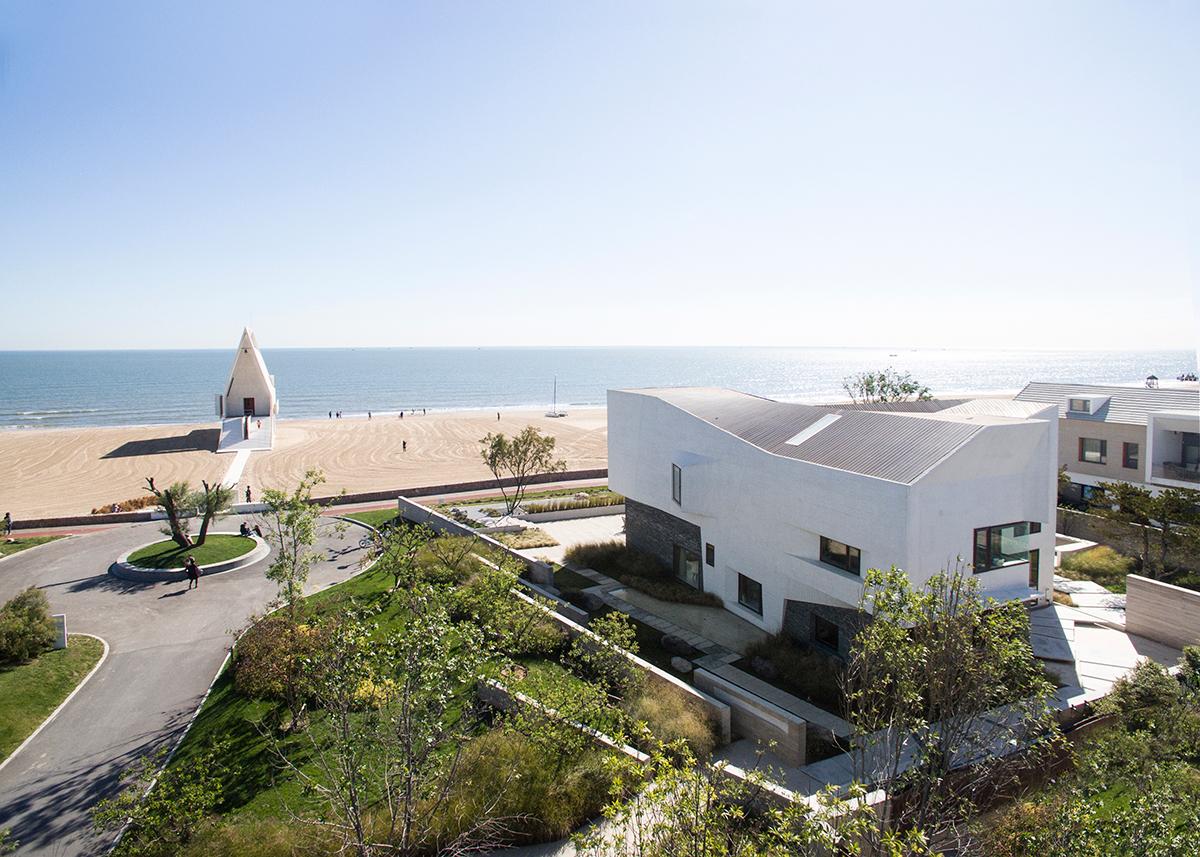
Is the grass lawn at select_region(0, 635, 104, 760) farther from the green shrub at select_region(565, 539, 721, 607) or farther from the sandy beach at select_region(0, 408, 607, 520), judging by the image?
the sandy beach at select_region(0, 408, 607, 520)

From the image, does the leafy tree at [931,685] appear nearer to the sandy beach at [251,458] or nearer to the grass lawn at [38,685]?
the grass lawn at [38,685]

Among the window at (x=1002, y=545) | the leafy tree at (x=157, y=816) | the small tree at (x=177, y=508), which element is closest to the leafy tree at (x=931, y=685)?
the window at (x=1002, y=545)

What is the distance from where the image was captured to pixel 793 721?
568 inches

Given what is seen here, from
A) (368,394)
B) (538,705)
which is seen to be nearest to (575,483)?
(538,705)

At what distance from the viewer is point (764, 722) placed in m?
14.9

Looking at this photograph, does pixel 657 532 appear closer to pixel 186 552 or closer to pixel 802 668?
pixel 802 668

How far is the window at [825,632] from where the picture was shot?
60.5 feet

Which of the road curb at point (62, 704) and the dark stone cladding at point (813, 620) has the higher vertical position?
the dark stone cladding at point (813, 620)

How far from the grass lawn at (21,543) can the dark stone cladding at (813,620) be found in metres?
29.7

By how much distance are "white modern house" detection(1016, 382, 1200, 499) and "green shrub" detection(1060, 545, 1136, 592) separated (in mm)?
7613

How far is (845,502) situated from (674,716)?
693 centimetres

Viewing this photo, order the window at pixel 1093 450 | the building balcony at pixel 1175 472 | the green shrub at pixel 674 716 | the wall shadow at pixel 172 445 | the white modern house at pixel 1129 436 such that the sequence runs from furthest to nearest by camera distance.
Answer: the wall shadow at pixel 172 445
the window at pixel 1093 450
the white modern house at pixel 1129 436
the building balcony at pixel 1175 472
the green shrub at pixel 674 716

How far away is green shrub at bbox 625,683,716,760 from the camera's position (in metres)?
13.7

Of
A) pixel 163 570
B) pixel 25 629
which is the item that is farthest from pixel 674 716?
pixel 163 570
